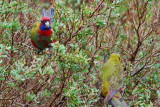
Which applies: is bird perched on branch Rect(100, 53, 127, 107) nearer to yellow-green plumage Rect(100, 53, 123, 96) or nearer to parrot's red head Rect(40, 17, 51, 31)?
yellow-green plumage Rect(100, 53, 123, 96)

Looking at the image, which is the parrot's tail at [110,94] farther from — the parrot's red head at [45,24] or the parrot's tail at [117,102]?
the parrot's red head at [45,24]

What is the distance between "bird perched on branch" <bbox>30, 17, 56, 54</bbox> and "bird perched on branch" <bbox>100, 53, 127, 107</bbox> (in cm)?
94

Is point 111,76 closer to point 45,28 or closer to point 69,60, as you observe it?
point 45,28

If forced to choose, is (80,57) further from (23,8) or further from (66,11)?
(23,8)


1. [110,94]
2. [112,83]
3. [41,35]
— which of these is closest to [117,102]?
[110,94]

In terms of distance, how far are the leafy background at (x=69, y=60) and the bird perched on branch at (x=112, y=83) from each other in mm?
131

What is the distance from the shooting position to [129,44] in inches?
199

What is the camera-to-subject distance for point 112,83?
4363 mm

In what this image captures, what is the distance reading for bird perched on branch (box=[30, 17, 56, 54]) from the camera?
4.41m

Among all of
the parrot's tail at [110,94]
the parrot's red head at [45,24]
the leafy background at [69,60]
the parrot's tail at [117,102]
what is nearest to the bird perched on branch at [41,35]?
the parrot's red head at [45,24]

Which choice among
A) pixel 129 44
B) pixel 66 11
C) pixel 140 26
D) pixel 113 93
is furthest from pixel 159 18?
pixel 66 11

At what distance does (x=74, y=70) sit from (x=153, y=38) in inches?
77.5

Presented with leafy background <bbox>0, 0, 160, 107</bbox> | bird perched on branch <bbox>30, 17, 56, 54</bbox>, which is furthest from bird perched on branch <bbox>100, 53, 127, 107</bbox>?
bird perched on branch <bbox>30, 17, 56, 54</bbox>

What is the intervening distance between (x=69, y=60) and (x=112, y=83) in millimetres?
1468
